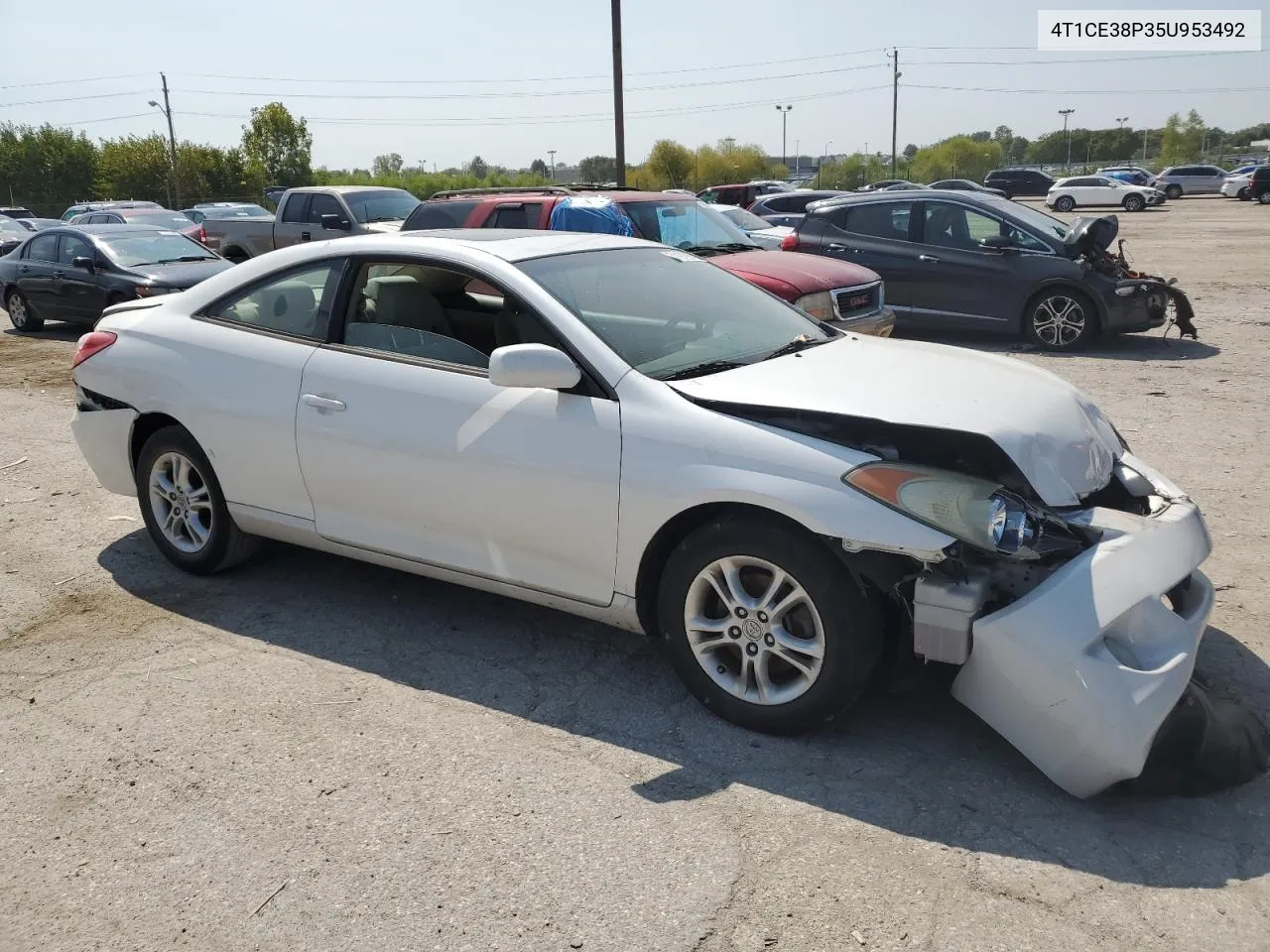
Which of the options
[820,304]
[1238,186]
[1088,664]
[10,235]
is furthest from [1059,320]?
[1238,186]

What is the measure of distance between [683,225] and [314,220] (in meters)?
8.65

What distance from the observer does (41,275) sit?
14.7m

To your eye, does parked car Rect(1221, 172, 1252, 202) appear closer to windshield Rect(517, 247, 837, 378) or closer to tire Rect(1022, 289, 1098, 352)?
tire Rect(1022, 289, 1098, 352)

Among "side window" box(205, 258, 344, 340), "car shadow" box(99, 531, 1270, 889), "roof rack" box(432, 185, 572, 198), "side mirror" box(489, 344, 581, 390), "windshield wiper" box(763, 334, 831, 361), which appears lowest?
"car shadow" box(99, 531, 1270, 889)

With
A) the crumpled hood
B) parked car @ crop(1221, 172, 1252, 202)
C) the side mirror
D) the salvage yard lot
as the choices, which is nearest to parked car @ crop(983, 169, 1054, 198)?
parked car @ crop(1221, 172, 1252, 202)

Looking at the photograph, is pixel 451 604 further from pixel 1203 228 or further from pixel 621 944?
pixel 1203 228

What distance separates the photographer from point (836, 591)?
343 cm

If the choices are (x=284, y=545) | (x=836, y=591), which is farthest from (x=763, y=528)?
(x=284, y=545)

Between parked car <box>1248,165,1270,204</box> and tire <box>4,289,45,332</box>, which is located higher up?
parked car <box>1248,165,1270,204</box>

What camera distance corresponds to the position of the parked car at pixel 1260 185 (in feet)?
149

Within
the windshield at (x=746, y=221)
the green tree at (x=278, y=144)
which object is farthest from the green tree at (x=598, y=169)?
the windshield at (x=746, y=221)

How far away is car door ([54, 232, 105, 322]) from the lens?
13758 mm

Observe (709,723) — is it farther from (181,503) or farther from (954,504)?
(181,503)

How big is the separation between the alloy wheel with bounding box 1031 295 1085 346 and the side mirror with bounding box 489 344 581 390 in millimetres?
9013
